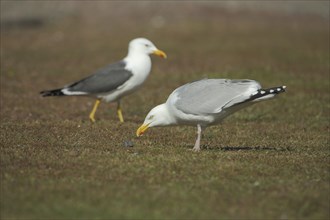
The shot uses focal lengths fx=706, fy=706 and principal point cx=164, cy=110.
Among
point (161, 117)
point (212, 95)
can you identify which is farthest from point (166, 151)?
point (212, 95)

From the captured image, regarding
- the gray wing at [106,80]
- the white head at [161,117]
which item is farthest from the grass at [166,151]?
the gray wing at [106,80]

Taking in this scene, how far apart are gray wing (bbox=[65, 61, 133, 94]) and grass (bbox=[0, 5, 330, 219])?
645 mm

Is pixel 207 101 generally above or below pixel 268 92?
below

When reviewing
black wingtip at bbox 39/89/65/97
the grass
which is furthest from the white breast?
black wingtip at bbox 39/89/65/97

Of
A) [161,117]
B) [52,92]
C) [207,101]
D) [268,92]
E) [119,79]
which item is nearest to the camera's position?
[268,92]

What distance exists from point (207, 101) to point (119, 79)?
4034 mm

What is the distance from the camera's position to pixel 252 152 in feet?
33.8

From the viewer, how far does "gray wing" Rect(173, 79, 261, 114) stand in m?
9.86

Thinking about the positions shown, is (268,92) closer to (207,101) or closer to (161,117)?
(207,101)

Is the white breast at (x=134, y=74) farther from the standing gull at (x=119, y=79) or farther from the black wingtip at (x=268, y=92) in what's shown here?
the black wingtip at (x=268, y=92)

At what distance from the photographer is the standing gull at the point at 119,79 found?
45.2ft

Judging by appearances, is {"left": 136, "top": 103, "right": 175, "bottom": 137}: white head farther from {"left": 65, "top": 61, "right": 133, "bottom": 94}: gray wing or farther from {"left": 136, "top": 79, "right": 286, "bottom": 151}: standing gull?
{"left": 65, "top": 61, "right": 133, "bottom": 94}: gray wing

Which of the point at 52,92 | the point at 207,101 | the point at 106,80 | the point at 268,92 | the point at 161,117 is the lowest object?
the point at 52,92

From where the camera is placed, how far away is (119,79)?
1375 cm
